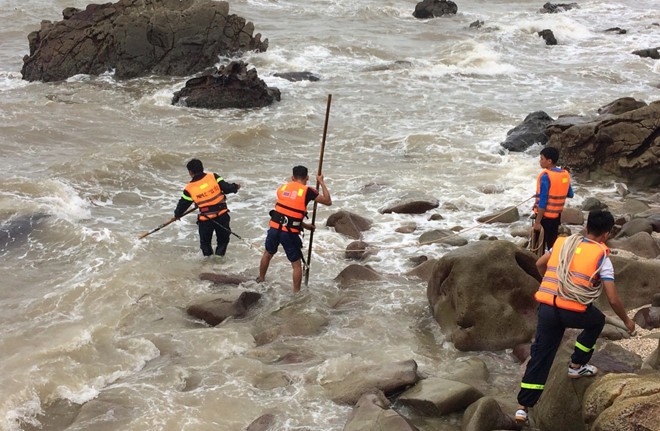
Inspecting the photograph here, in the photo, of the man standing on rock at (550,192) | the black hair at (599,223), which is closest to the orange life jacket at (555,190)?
the man standing on rock at (550,192)

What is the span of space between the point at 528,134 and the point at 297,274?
885cm

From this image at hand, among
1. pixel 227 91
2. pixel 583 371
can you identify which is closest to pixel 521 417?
pixel 583 371

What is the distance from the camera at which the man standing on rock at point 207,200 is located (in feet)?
33.2

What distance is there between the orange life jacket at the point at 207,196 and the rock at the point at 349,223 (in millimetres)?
2217

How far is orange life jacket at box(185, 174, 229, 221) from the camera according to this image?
10.1 metres

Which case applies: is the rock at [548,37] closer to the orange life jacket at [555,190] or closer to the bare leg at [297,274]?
the orange life jacket at [555,190]

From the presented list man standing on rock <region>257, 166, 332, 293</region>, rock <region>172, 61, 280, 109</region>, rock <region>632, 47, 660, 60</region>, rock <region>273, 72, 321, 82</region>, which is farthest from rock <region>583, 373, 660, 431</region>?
rock <region>632, 47, 660, 60</region>

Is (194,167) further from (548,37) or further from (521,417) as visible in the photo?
(548,37)

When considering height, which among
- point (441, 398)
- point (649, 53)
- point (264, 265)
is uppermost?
point (649, 53)

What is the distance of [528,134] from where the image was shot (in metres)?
16.0

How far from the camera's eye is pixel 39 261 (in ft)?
33.9

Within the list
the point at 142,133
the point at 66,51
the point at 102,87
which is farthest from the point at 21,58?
the point at 142,133

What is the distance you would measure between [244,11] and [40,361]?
93.0ft

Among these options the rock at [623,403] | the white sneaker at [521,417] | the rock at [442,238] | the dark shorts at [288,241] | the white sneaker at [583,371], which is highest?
the rock at [623,403]
